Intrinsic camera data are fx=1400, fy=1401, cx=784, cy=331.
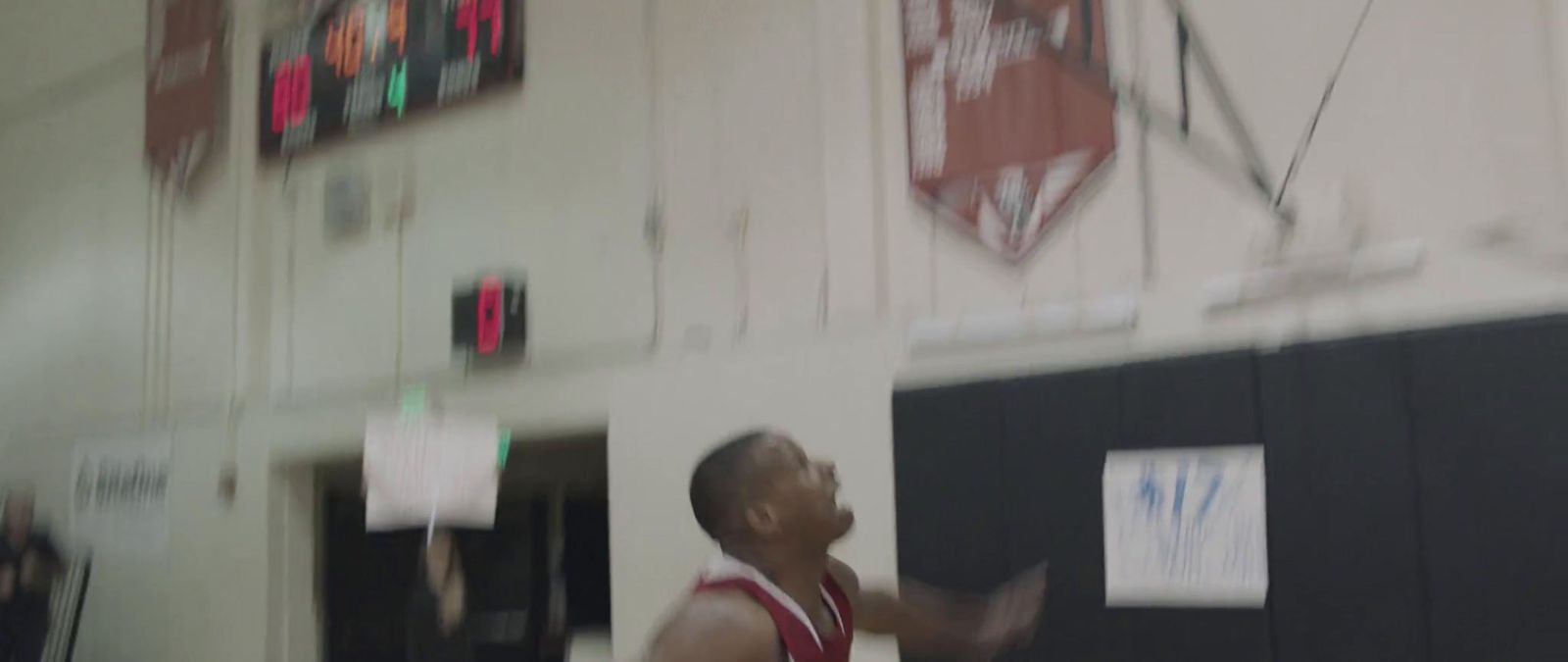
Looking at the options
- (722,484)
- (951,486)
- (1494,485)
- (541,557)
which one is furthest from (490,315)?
(1494,485)

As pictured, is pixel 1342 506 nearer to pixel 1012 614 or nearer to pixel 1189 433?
pixel 1189 433

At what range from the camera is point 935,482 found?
2.19 m

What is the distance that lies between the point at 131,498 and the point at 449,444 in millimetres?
2292

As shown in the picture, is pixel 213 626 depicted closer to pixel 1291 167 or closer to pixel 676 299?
pixel 676 299

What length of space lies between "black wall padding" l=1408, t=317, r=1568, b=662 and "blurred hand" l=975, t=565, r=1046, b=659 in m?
0.50

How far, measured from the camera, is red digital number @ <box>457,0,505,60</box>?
9.83ft

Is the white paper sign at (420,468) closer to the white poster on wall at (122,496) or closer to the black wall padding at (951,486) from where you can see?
the black wall padding at (951,486)

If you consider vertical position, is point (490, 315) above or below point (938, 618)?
above

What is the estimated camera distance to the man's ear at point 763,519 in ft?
4.67

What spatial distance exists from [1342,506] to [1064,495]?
0.39 meters

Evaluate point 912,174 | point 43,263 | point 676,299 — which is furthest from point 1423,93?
point 43,263

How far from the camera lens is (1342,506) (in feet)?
5.92

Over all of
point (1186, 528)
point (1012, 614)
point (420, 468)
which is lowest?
point (1012, 614)

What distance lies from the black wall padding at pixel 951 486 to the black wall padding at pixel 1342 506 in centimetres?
42
